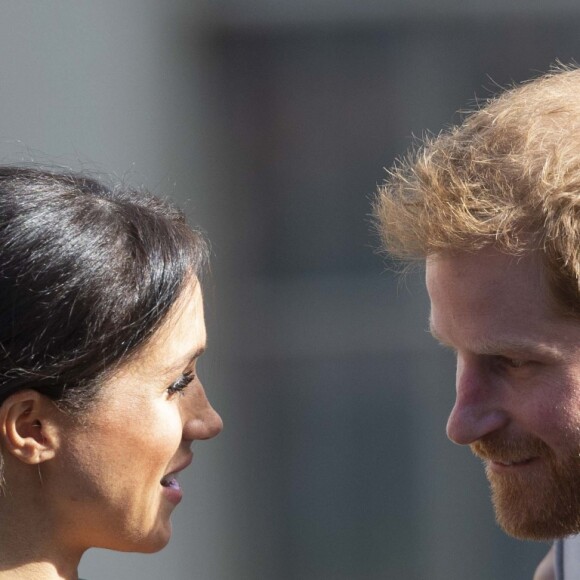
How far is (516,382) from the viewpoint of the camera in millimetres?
1988

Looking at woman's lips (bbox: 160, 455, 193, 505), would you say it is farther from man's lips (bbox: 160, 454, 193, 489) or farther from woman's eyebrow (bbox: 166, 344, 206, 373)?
woman's eyebrow (bbox: 166, 344, 206, 373)

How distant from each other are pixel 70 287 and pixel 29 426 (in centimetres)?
23

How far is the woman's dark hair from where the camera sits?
1.59 metres

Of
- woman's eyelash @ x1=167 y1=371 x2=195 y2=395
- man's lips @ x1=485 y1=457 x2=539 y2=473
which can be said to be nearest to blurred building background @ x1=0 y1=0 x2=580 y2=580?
man's lips @ x1=485 y1=457 x2=539 y2=473

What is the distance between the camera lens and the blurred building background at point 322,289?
3.92m

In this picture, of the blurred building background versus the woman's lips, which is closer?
the woman's lips

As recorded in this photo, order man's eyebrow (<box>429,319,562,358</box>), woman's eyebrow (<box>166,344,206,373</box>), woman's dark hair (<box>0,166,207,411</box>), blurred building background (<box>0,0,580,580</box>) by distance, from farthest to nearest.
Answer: blurred building background (<box>0,0,580,580</box>), man's eyebrow (<box>429,319,562,358</box>), woman's eyebrow (<box>166,344,206,373</box>), woman's dark hair (<box>0,166,207,411</box>)

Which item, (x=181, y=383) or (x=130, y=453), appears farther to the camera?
(x=181, y=383)

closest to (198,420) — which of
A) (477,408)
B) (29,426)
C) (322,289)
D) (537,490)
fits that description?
(29,426)

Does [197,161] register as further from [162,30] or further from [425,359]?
[425,359]

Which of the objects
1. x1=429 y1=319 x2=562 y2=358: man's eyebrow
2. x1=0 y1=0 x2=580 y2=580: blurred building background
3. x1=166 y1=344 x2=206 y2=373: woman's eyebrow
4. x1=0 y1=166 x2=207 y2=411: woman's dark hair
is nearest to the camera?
x1=0 y1=166 x2=207 y2=411: woman's dark hair

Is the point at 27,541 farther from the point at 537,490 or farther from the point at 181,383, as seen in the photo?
the point at 537,490

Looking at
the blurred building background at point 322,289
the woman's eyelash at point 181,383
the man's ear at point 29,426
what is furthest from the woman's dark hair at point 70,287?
the blurred building background at point 322,289

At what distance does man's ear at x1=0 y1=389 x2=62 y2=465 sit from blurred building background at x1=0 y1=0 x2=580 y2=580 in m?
2.20
